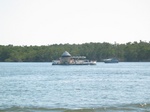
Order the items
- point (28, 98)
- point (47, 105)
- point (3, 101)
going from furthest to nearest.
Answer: point (28, 98) < point (3, 101) < point (47, 105)

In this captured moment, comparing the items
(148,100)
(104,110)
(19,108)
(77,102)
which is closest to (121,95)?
(148,100)

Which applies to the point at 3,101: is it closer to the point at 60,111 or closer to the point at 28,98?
the point at 28,98

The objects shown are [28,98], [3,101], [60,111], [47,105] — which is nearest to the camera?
[60,111]

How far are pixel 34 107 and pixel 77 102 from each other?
4705mm

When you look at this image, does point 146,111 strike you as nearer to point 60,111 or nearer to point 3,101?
point 60,111

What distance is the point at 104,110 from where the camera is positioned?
3475cm

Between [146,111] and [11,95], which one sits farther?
[11,95]

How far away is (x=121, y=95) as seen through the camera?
44.8m

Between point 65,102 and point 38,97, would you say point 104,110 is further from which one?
point 38,97

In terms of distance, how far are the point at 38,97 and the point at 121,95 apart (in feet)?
28.9

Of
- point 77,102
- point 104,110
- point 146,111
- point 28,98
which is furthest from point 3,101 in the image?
point 146,111

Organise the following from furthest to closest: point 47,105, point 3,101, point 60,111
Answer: point 3,101, point 47,105, point 60,111

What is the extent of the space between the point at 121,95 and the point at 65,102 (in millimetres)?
8139

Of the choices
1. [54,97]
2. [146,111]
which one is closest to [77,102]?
[54,97]
